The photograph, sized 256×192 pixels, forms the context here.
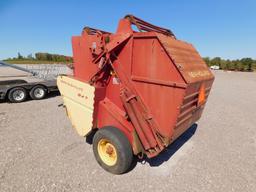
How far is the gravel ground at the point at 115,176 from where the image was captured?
3008 millimetres

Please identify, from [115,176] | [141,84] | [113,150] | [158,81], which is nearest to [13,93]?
[113,150]

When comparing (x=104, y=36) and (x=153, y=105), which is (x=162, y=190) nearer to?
(x=153, y=105)

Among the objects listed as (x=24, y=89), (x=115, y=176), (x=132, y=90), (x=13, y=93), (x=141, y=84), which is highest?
(x=141, y=84)

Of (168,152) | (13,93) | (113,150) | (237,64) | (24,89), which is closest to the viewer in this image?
(113,150)

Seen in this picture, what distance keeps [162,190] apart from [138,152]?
72 centimetres

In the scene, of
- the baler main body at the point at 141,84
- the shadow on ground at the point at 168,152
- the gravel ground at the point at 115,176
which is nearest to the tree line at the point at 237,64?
the gravel ground at the point at 115,176

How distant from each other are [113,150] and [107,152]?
16 centimetres

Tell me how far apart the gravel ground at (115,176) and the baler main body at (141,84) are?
63 cm

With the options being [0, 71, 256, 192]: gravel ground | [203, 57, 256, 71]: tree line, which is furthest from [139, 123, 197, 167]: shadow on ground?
[203, 57, 256, 71]: tree line

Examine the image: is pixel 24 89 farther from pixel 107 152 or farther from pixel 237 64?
pixel 237 64

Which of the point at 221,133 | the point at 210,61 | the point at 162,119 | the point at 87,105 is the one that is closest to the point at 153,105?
the point at 162,119

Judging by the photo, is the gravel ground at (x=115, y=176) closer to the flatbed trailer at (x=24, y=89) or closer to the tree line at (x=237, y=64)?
the flatbed trailer at (x=24, y=89)

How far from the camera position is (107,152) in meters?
3.43

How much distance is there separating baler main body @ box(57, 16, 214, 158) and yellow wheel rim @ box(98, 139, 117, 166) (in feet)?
1.23
